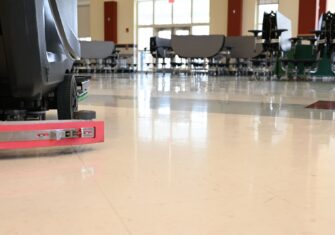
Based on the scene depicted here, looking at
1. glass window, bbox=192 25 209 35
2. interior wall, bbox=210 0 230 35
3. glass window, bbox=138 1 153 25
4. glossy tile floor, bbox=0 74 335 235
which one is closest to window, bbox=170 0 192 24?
glass window, bbox=192 25 209 35

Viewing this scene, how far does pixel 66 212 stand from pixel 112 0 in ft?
60.5

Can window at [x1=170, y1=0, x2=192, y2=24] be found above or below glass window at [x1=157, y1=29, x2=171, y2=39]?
above

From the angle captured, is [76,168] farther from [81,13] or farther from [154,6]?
[81,13]

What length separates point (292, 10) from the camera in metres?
14.9

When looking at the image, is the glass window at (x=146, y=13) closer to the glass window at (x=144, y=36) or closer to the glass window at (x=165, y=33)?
the glass window at (x=144, y=36)

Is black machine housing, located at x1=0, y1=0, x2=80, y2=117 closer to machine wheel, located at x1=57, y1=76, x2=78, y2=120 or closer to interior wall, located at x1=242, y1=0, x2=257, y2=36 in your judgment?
machine wheel, located at x1=57, y1=76, x2=78, y2=120

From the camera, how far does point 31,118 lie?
1.97m

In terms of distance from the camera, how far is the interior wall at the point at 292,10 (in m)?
14.7

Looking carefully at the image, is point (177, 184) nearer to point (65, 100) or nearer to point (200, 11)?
point (65, 100)

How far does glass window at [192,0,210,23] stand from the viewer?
56.3 ft

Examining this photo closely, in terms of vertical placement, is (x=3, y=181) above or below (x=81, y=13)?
below

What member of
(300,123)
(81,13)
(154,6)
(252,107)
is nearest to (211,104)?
(252,107)

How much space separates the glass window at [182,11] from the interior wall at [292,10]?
160 inches

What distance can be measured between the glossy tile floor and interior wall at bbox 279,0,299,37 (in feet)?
43.5
